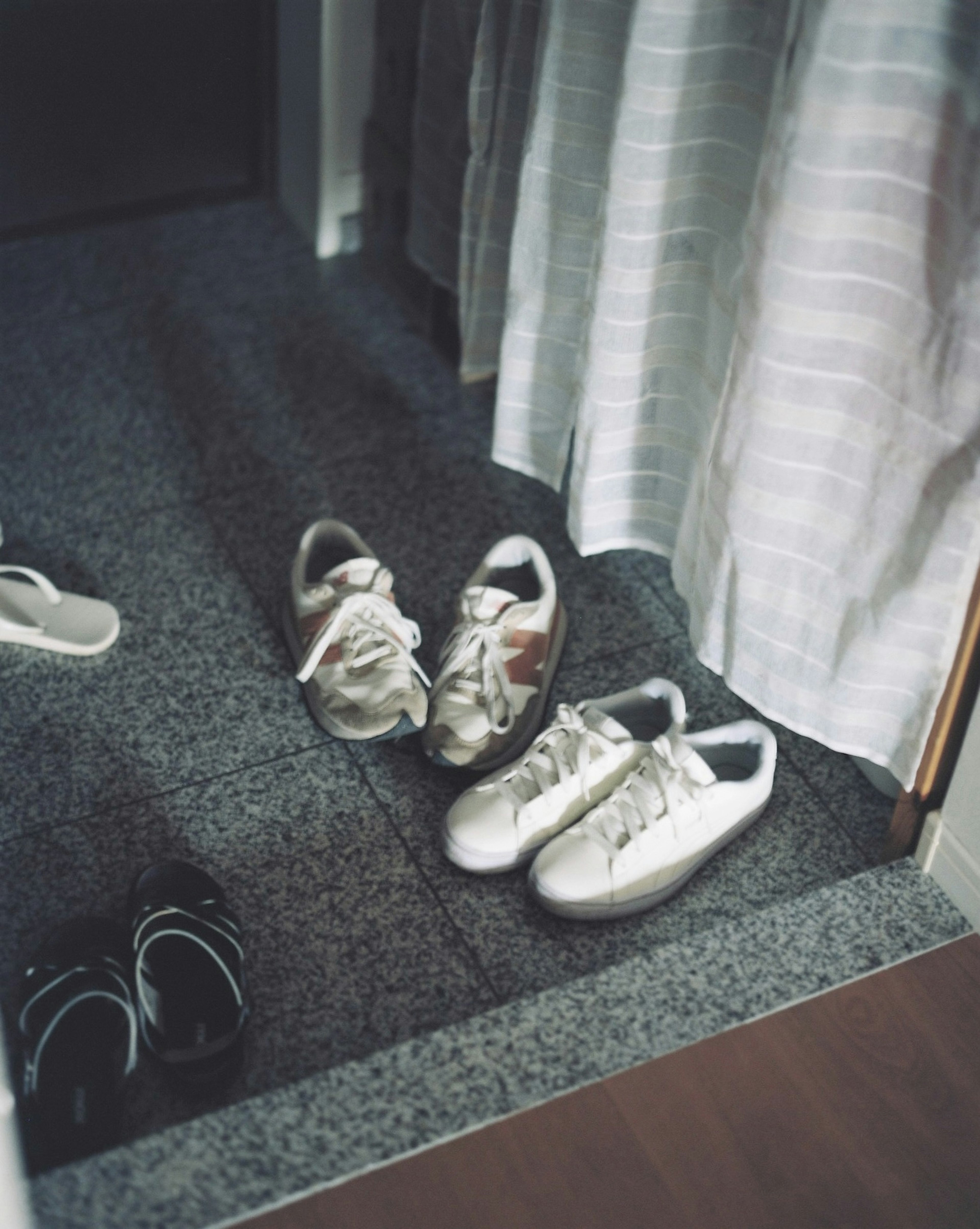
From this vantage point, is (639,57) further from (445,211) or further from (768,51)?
(445,211)

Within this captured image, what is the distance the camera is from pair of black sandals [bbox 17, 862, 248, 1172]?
35.7 inches

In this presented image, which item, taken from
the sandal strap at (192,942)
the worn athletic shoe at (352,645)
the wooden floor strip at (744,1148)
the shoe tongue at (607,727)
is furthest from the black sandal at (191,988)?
the shoe tongue at (607,727)

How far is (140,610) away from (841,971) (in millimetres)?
836

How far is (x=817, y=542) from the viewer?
40.8 inches

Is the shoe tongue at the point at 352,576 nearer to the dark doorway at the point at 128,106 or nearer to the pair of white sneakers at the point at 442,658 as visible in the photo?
the pair of white sneakers at the point at 442,658

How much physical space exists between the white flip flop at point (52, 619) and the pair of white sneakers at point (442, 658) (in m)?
0.22

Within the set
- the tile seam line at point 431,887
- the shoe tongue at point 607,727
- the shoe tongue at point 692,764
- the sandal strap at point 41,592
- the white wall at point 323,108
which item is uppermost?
the white wall at point 323,108

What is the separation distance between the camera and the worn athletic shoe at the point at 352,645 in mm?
1199

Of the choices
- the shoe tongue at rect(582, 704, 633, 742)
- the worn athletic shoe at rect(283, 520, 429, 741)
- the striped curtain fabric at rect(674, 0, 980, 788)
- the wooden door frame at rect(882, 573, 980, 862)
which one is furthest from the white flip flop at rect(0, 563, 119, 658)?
the wooden door frame at rect(882, 573, 980, 862)

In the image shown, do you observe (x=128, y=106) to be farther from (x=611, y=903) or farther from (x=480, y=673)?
(x=611, y=903)

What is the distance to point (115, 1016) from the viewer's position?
37.7 inches

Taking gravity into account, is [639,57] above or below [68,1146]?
above

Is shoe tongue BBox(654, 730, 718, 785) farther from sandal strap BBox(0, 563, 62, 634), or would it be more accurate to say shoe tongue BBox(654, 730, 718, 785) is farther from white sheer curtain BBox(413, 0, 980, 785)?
sandal strap BBox(0, 563, 62, 634)

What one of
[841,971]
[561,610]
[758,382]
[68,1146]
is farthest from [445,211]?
[68,1146]
